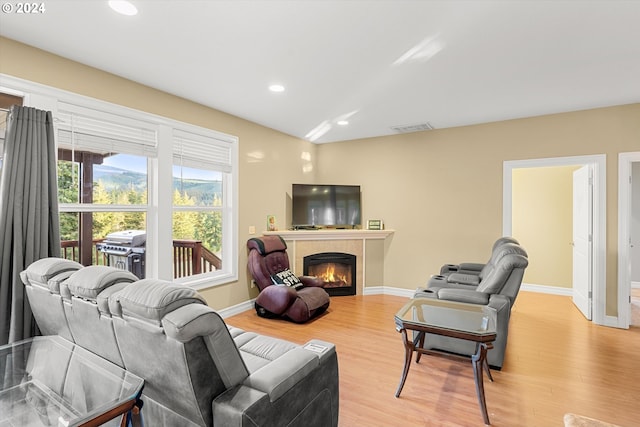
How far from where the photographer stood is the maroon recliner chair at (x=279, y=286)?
3.94m

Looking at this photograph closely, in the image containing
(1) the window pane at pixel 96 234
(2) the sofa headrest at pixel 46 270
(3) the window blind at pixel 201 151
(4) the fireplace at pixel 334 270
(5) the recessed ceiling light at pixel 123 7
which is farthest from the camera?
(4) the fireplace at pixel 334 270

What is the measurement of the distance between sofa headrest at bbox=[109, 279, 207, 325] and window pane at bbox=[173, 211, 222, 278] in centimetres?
269

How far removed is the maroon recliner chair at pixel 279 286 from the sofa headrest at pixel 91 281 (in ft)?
8.30

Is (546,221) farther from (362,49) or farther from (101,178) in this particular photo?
(101,178)

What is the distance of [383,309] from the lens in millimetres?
4594

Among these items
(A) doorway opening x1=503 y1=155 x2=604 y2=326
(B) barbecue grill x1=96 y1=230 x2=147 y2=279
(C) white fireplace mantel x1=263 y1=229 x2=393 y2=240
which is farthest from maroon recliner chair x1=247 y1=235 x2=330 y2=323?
(A) doorway opening x1=503 y1=155 x2=604 y2=326

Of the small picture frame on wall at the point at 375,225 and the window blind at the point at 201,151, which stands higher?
the window blind at the point at 201,151

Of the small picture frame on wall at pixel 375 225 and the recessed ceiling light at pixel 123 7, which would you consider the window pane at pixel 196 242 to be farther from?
the small picture frame on wall at pixel 375 225

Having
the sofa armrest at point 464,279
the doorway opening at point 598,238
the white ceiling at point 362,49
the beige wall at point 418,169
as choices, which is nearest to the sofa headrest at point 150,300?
the white ceiling at point 362,49

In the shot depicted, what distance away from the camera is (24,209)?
228cm

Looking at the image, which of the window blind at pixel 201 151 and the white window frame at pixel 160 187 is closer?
the white window frame at pixel 160 187

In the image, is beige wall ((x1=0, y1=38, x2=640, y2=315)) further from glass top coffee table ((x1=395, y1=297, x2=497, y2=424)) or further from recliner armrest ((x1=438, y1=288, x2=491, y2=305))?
glass top coffee table ((x1=395, y1=297, x2=497, y2=424))

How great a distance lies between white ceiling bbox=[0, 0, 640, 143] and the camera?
6.88 feet

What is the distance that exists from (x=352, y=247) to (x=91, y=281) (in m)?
4.33
